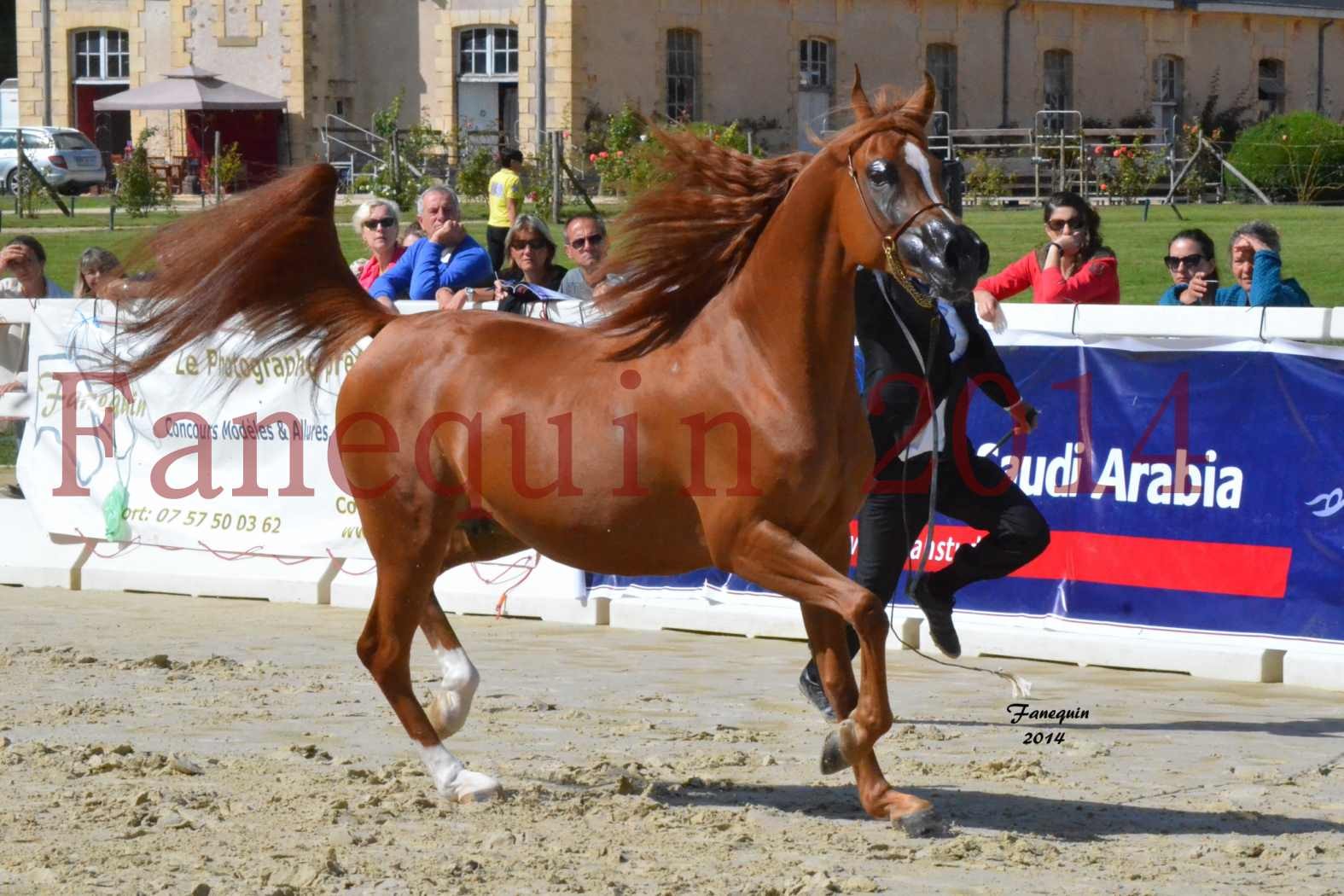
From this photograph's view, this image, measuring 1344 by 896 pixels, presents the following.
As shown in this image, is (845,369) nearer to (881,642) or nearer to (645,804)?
(881,642)

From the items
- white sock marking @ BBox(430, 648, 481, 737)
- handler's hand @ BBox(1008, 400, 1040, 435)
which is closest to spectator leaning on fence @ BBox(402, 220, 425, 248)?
handler's hand @ BBox(1008, 400, 1040, 435)

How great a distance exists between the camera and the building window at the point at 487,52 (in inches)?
1613

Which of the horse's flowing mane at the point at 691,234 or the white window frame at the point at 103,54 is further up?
the white window frame at the point at 103,54

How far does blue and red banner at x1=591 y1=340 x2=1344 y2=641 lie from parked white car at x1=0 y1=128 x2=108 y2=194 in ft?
109

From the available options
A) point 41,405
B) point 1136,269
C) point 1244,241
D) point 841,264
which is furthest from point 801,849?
point 1136,269

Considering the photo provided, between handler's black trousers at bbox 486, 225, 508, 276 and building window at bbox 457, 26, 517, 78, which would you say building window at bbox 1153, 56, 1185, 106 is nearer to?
building window at bbox 457, 26, 517, 78

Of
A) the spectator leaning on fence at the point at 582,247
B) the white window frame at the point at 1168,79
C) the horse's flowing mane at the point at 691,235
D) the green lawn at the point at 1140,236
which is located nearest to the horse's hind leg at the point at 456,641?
the horse's flowing mane at the point at 691,235

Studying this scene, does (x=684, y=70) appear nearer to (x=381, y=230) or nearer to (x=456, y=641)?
(x=381, y=230)

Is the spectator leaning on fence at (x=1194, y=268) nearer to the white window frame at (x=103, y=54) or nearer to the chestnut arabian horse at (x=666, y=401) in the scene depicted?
the chestnut arabian horse at (x=666, y=401)

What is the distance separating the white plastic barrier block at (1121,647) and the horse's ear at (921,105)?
3.34 meters

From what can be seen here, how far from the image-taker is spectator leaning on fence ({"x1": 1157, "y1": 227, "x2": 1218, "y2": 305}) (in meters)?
9.78

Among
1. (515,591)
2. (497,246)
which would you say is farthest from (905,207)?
(497,246)

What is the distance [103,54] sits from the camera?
4447cm

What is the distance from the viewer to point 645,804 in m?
5.90
